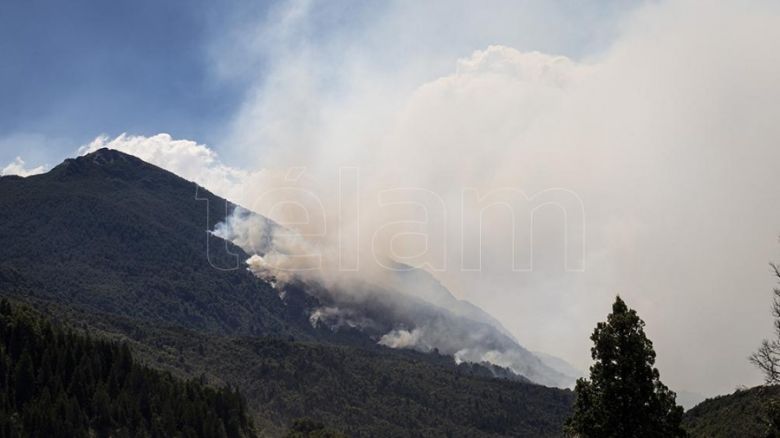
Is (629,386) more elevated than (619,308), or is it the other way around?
(619,308)

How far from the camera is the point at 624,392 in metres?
56.0

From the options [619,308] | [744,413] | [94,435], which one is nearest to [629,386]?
[619,308]

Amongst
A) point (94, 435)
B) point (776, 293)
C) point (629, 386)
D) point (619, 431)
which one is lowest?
point (94, 435)

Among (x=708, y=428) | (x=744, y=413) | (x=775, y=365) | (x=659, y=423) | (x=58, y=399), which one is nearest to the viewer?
(x=775, y=365)

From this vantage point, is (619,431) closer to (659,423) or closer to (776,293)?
(659,423)

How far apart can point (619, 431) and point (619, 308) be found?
10395 mm

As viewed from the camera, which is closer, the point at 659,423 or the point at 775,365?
the point at 775,365

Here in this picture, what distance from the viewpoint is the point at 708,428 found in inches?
7293

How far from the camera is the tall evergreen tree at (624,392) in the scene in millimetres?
55250

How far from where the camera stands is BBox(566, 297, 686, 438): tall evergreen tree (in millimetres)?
55250

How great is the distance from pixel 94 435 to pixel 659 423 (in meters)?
188

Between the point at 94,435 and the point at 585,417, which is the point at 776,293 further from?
the point at 94,435

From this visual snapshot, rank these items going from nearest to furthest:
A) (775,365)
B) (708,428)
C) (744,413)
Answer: (775,365), (744,413), (708,428)

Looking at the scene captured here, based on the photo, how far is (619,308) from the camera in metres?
58.5
